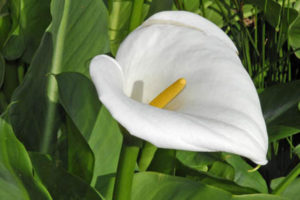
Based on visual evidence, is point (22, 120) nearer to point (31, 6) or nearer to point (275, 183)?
point (31, 6)

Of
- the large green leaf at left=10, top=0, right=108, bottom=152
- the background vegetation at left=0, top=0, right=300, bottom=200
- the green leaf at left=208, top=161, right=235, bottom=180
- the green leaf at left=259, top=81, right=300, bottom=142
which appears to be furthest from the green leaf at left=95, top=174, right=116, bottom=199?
the green leaf at left=259, top=81, right=300, bottom=142

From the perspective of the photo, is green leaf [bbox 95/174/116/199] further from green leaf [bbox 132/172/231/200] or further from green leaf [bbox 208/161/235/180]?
green leaf [bbox 208/161/235/180]

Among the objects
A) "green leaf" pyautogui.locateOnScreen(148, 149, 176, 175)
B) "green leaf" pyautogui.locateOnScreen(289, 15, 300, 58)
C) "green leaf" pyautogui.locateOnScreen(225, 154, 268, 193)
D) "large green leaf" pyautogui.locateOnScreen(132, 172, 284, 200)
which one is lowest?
"green leaf" pyautogui.locateOnScreen(225, 154, 268, 193)

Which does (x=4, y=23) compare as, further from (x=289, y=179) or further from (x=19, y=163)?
(x=289, y=179)

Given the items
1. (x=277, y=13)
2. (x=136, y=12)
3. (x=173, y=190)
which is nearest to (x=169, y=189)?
(x=173, y=190)

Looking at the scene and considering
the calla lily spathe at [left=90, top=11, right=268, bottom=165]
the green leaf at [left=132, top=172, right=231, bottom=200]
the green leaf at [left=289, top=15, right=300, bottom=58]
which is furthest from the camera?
the green leaf at [left=289, top=15, right=300, bottom=58]

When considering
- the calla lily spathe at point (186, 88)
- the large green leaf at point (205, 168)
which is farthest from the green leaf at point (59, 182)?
the large green leaf at point (205, 168)
